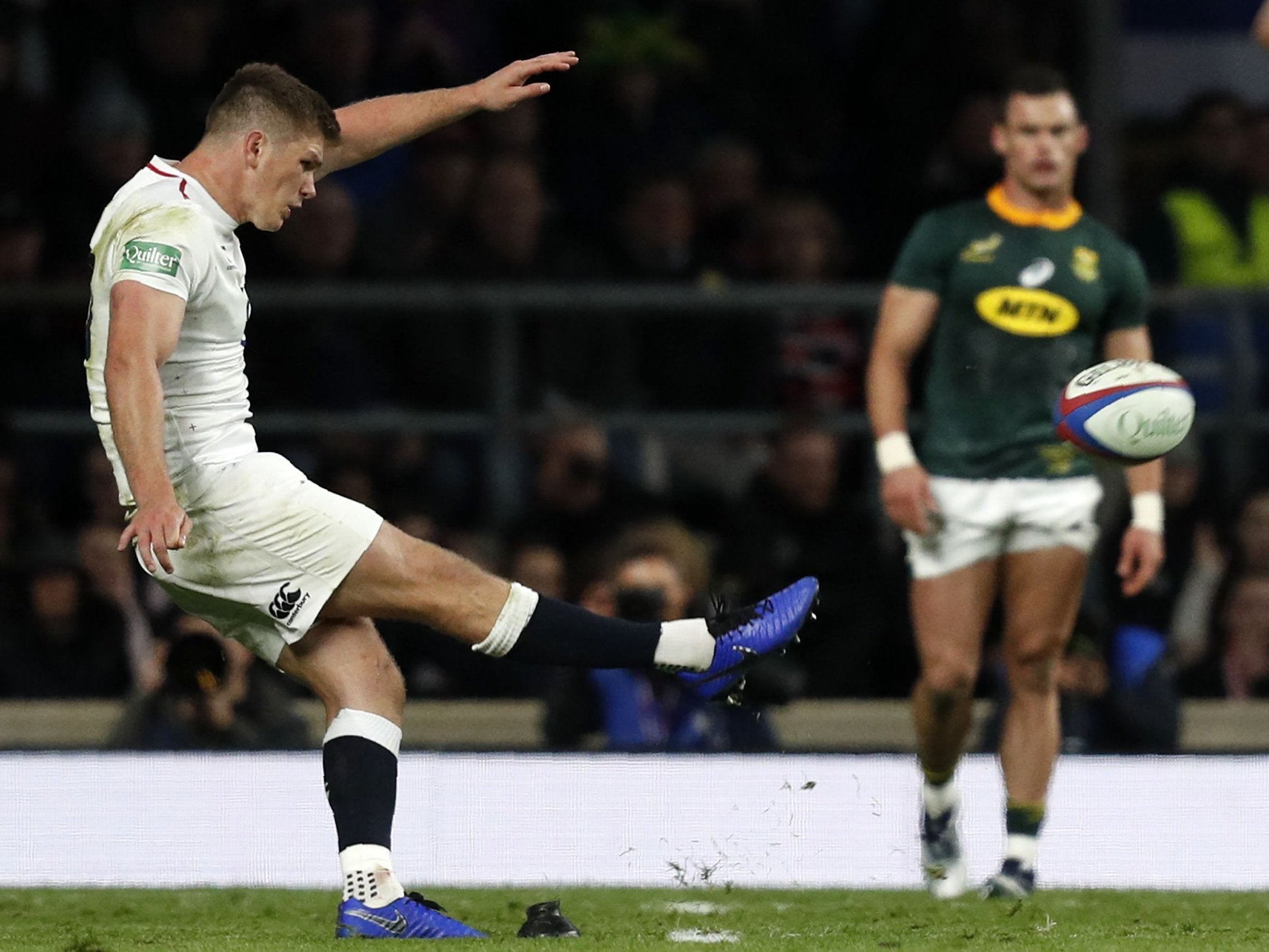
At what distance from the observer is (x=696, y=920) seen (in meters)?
5.39

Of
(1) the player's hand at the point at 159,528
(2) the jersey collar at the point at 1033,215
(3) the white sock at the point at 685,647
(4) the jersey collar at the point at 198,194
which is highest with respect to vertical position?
(4) the jersey collar at the point at 198,194

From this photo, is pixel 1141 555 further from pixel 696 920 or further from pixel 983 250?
pixel 696 920

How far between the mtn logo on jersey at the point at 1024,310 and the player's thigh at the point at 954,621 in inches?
22.8

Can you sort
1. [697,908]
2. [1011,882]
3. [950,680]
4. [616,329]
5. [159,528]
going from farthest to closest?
1. [616,329]
2. [950,680]
3. [1011,882]
4. [697,908]
5. [159,528]

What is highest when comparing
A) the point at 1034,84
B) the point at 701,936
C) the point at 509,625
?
the point at 1034,84

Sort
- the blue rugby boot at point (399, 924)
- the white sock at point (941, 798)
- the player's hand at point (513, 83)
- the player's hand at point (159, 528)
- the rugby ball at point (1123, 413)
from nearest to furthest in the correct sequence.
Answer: the player's hand at point (159, 528) < the blue rugby boot at point (399, 924) < the player's hand at point (513, 83) < the rugby ball at point (1123, 413) < the white sock at point (941, 798)

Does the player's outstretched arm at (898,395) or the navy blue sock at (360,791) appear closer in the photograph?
the navy blue sock at (360,791)

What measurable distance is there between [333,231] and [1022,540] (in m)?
3.42

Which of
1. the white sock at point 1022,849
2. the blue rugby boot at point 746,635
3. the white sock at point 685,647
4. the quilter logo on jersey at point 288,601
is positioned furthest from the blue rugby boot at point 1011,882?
the quilter logo on jersey at point 288,601

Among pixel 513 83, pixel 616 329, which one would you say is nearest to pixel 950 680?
pixel 513 83

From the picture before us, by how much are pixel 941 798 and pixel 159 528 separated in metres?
2.48

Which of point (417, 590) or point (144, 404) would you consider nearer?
point (144, 404)

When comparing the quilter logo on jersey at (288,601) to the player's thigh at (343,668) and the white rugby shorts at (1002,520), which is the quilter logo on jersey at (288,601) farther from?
the white rugby shorts at (1002,520)

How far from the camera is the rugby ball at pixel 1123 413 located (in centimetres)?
576
